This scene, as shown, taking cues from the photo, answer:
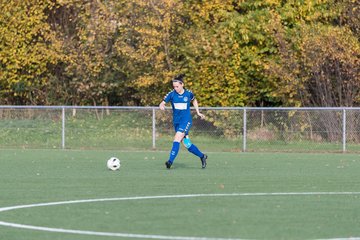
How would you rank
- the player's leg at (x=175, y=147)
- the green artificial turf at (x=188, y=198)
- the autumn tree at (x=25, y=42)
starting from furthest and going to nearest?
the autumn tree at (x=25, y=42) → the player's leg at (x=175, y=147) → the green artificial turf at (x=188, y=198)

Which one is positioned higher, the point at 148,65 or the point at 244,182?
the point at 148,65

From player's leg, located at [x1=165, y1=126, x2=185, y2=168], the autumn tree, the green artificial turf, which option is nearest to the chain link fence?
the green artificial turf

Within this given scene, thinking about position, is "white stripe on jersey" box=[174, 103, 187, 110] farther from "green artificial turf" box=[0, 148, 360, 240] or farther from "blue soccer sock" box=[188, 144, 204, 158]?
"green artificial turf" box=[0, 148, 360, 240]

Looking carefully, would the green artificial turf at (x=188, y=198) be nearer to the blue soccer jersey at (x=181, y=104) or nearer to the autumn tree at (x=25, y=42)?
the blue soccer jersey at (x=181, y=104)

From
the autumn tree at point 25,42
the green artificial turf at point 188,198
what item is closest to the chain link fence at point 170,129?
the green artificial turf at point 188,198

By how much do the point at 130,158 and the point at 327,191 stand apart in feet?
33.0

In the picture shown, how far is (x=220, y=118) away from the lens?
31.0 meters

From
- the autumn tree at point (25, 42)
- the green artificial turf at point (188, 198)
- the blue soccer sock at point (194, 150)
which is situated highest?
the autumn tree at point (25, 42)

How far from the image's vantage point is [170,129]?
3122 centimetres

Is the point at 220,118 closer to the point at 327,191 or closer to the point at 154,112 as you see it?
the point at 154,112

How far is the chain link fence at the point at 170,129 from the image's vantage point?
30141 mm

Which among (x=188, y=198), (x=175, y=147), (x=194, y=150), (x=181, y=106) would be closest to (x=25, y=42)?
(x=181, y=106)

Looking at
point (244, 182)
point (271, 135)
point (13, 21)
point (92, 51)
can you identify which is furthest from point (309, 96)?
point (244, 182)

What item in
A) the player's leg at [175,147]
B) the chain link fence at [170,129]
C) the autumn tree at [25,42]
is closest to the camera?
the player's leg at [175,147]
